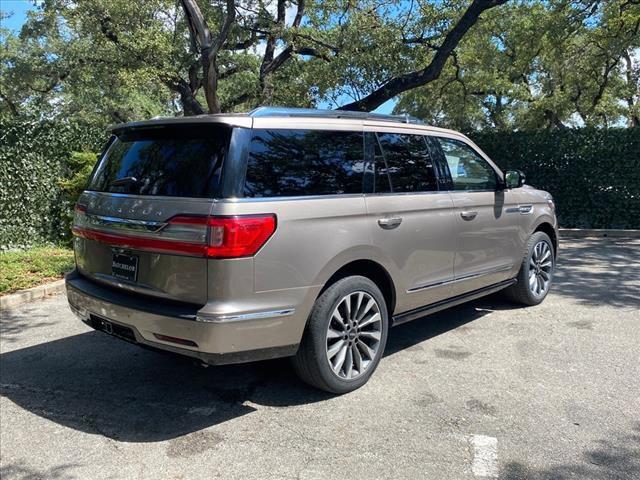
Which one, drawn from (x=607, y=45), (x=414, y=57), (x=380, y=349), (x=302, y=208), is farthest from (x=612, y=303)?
(x=607, y=45)

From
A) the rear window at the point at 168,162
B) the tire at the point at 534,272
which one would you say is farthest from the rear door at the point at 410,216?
the tire at the point at 534,272

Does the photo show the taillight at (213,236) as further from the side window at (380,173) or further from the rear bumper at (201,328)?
the side window at (380,173)

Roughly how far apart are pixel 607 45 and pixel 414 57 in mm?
6907

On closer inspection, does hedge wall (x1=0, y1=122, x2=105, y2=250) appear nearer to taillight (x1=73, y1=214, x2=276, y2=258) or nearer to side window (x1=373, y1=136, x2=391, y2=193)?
taillight (x1=73, y1=214, x2=276, y2=258)

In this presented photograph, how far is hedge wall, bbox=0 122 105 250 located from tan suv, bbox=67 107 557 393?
5.50 m

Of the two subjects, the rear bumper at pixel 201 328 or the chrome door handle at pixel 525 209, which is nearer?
the rear bumper at pixel 201 328

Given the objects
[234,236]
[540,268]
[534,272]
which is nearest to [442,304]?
[534,272]

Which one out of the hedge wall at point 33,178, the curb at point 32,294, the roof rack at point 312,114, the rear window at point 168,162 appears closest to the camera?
the rear window at point 168,162

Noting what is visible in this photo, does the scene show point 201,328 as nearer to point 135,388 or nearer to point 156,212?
point 156,212

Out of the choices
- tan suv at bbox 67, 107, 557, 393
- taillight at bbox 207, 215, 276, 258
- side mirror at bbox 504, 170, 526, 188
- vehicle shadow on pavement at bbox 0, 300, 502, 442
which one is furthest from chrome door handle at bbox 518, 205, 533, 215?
taillight at bbox 207, 215, 276, 258

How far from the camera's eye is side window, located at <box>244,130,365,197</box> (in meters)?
3.31

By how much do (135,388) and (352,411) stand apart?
5.43 feet

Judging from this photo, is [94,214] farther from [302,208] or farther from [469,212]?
[469,212]

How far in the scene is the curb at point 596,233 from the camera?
435 inches
